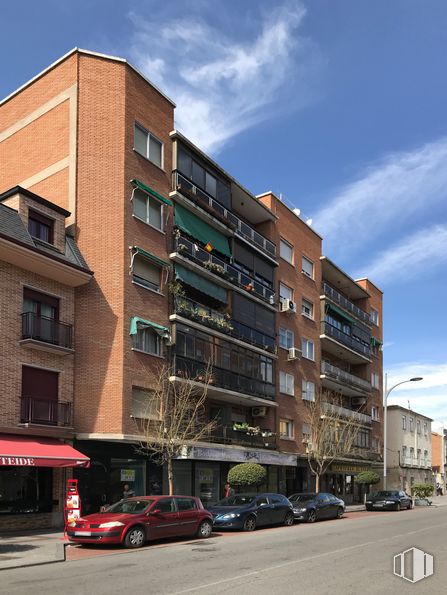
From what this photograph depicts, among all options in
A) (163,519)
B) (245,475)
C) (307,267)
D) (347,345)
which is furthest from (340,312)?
(163,519)

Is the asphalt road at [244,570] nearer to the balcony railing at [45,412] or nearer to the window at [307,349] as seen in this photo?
the balcony railing at [45,412]

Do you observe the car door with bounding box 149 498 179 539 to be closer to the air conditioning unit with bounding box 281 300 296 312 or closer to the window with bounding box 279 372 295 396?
the window with bounding box 279 372 295 396

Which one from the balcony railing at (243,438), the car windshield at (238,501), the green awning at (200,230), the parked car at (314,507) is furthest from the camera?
the balcony railing at (243,438)

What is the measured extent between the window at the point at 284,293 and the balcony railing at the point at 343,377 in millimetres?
6119

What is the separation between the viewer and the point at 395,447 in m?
63.0

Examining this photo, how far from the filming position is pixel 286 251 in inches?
1593

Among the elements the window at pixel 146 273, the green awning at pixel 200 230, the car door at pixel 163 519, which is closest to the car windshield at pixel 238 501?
the car door at pixel 163 519

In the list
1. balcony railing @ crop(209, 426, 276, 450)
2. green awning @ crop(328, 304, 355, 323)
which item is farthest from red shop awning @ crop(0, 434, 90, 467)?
green awning @ crop(328, 304, 355, 323)

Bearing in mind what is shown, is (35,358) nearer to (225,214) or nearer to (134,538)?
(134,538)

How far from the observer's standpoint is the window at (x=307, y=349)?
40959 millimetres

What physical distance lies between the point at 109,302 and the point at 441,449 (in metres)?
67.0

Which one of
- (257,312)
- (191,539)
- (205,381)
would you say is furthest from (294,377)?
(191,539)

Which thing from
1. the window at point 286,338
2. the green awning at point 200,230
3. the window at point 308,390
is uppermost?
the green awning at point 200,230

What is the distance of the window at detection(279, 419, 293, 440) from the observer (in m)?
36.8
